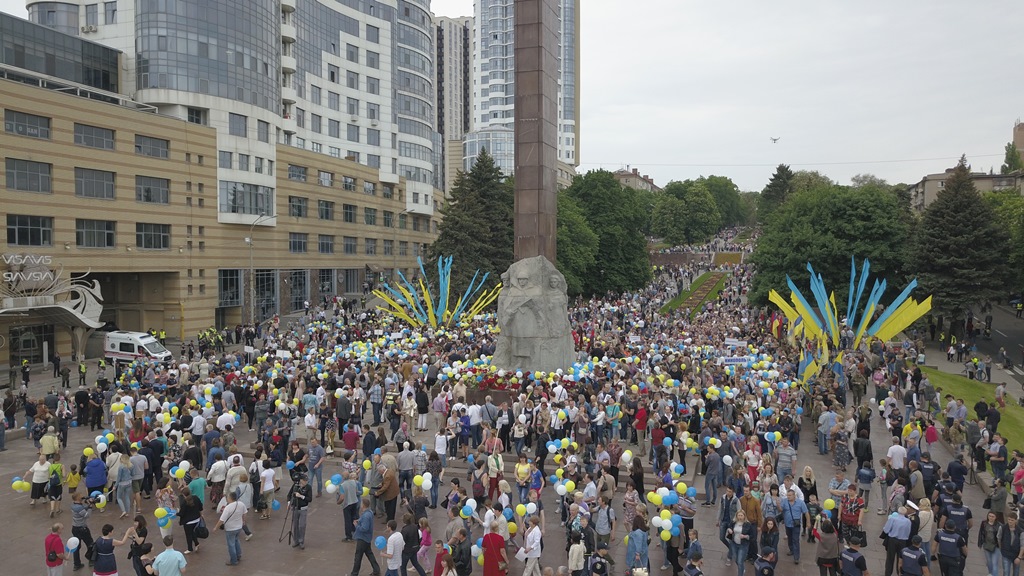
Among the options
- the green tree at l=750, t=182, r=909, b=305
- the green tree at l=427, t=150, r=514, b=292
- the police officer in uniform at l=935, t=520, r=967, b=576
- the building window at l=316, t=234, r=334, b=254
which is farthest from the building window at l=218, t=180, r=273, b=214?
the police officer in uniform at l=935, t=520, r=967, b=576

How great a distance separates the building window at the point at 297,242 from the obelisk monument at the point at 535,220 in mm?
31437

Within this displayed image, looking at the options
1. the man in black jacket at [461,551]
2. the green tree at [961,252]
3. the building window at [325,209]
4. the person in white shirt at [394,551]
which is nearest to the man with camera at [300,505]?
the person in white shirt at [394,551]

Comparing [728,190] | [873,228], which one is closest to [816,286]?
[873,228]

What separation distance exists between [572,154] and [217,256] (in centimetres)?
10014

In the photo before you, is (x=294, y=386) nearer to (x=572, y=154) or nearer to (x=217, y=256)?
(x=217, y=256)

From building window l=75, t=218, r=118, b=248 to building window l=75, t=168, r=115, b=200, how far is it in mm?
1430

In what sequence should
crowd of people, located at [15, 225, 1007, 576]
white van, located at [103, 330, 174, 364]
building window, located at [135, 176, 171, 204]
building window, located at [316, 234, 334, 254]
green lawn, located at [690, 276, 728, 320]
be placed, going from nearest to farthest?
crowd of people, located at [15, 225, 1007, 576], white van, located at [103, 330, 174, 364], building window, located at [135, 176, 171, 204], building window, located at [316, 234, 334, 254], green lawn, located at [690, 276, 728, 320]

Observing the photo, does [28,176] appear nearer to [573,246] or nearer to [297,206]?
[297,206]

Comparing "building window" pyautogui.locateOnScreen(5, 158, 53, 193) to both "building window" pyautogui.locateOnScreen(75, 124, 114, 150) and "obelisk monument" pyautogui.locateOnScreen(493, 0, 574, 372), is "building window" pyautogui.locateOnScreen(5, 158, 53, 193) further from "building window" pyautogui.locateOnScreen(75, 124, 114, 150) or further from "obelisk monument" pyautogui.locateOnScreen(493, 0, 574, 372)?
"obelisk monument" pyautogui.locateOnScreen(493, 0, 574, 372)

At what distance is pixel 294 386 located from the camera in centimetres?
2202

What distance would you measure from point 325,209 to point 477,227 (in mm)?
16360

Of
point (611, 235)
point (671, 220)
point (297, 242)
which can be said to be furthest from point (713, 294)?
point (671, 220)

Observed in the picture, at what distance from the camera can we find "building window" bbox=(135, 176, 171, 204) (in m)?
41.2

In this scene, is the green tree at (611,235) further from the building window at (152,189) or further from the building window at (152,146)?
the building window at (152,146)
